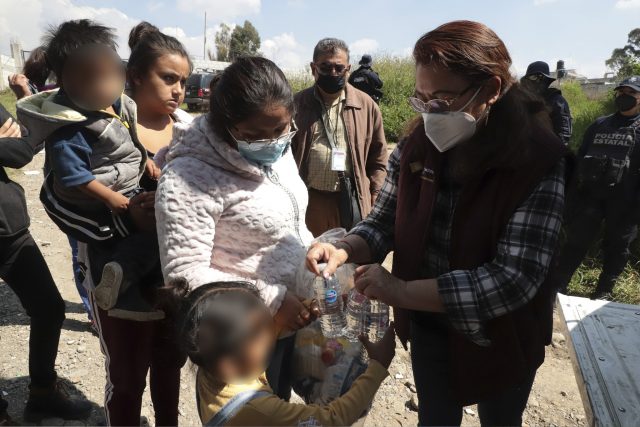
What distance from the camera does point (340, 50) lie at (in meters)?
3.56

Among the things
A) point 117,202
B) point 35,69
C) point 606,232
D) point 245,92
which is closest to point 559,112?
point 606,232

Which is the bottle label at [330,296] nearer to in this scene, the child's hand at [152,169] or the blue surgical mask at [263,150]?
the blue surgical mask at [263,150]

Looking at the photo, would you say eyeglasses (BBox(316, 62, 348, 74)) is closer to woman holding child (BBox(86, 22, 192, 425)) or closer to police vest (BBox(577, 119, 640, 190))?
woman holding child (BBox(86, 22, 192, 425))

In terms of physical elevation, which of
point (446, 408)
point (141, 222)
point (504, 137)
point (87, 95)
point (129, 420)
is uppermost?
point (504, 137)

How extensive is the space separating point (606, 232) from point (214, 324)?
4222 millimetres

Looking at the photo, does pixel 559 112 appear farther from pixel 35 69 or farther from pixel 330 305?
pixel 35 69

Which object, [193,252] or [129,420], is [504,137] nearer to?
[193,252]

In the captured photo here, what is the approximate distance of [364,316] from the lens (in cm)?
180

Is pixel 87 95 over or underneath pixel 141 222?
over

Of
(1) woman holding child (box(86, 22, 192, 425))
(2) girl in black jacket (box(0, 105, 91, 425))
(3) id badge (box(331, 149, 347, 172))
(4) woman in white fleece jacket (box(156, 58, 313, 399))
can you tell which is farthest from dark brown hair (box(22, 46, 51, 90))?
(4) woman in white fleece jacket (box(156, 58, 313, 399))

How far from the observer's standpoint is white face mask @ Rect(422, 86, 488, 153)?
131 cm

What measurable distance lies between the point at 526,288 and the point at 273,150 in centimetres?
89

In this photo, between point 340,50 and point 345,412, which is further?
point 340,50

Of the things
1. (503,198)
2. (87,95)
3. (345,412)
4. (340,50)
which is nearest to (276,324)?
(345,412)
